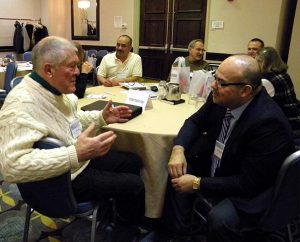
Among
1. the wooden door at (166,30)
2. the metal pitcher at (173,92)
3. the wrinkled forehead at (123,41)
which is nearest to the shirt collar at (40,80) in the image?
the metal pitcher at (173,92)

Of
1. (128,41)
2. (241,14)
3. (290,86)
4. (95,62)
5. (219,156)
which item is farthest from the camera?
(95,62)

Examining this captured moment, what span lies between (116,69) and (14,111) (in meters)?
2.55

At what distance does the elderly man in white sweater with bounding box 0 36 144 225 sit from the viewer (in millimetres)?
1212

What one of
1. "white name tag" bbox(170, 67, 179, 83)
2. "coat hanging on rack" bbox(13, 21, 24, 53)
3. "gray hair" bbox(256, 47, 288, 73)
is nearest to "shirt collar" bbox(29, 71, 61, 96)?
"white name tag" bbox(170, 67, 179, 83)

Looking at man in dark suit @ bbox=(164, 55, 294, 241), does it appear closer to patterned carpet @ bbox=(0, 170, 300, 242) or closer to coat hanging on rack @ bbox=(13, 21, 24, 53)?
patterned carpet @ bbox=(0, 170, 300, 242)

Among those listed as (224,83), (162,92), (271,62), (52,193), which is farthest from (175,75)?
(52,193)

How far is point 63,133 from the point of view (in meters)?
1.45

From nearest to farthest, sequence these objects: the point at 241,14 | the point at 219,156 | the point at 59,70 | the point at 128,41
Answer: the point at 59,70, the point at 219,156, the point at 128,41, the point at 241,14

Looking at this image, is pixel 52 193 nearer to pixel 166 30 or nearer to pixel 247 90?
pixel 247 90

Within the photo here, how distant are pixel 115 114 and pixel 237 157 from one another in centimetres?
83

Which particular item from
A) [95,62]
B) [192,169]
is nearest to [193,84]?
[192,169]

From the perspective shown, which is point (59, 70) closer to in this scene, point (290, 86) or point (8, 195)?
point (8, 195)

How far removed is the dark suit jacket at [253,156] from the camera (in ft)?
4.49

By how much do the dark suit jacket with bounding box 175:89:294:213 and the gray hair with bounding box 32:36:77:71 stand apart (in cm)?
94
